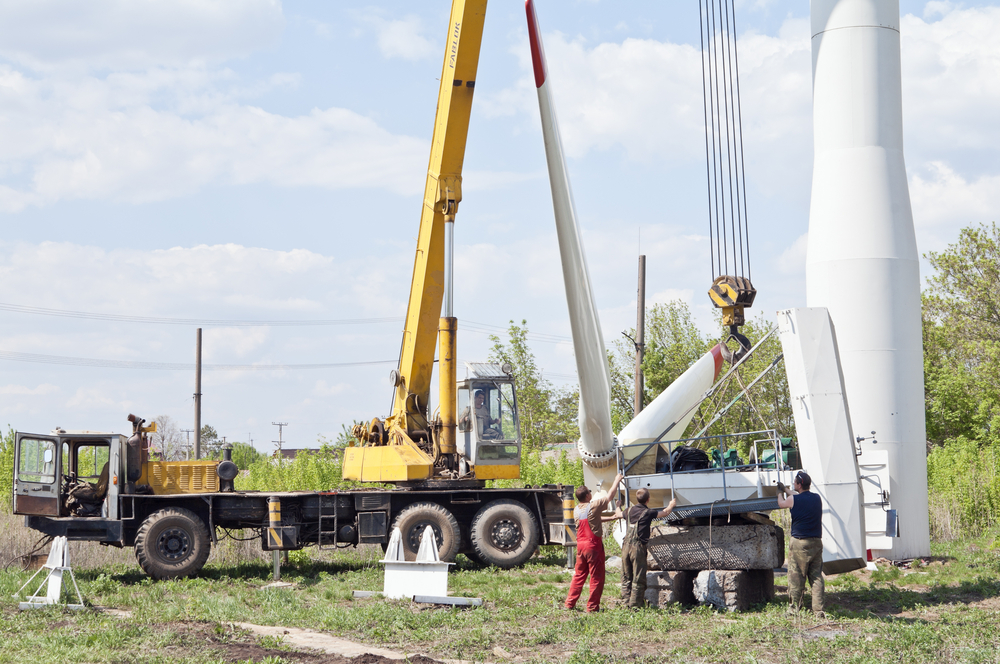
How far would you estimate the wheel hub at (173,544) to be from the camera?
16406 mm

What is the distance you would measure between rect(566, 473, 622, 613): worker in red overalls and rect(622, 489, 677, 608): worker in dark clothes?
1.24ft

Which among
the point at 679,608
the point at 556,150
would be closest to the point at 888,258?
the point at 556,150

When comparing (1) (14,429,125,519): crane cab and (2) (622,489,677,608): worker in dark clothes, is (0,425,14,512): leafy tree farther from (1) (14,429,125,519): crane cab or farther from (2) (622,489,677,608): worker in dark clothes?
(2) (622,489,677,608): worker in dark clothes

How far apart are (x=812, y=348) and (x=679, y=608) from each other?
13.0 feet

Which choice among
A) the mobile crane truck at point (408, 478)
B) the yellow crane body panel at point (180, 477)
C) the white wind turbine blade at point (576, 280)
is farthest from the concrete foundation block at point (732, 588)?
the yellow crane body panel at point (180, 477)

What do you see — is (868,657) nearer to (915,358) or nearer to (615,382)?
(915,358)

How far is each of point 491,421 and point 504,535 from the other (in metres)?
2.11

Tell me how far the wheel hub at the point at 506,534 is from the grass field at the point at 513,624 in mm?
1371

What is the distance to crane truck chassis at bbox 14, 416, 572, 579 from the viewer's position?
16375mm

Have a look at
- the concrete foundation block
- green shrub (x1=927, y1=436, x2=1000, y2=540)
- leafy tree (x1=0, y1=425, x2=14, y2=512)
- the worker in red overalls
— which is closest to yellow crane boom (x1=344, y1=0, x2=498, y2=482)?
the worker in red overalls

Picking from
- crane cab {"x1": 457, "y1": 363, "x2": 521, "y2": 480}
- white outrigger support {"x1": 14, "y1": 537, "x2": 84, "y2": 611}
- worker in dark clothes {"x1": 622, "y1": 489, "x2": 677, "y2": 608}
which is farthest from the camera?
crane cab {"x1": 457, "y1": 363, "x2": 521, "y2": 480}

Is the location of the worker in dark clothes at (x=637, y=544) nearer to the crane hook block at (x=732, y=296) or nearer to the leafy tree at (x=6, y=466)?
the crane hook block at (x=732, y=296)

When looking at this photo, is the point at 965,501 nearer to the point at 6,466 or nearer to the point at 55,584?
the point at 55,584

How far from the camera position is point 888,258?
1673cm
